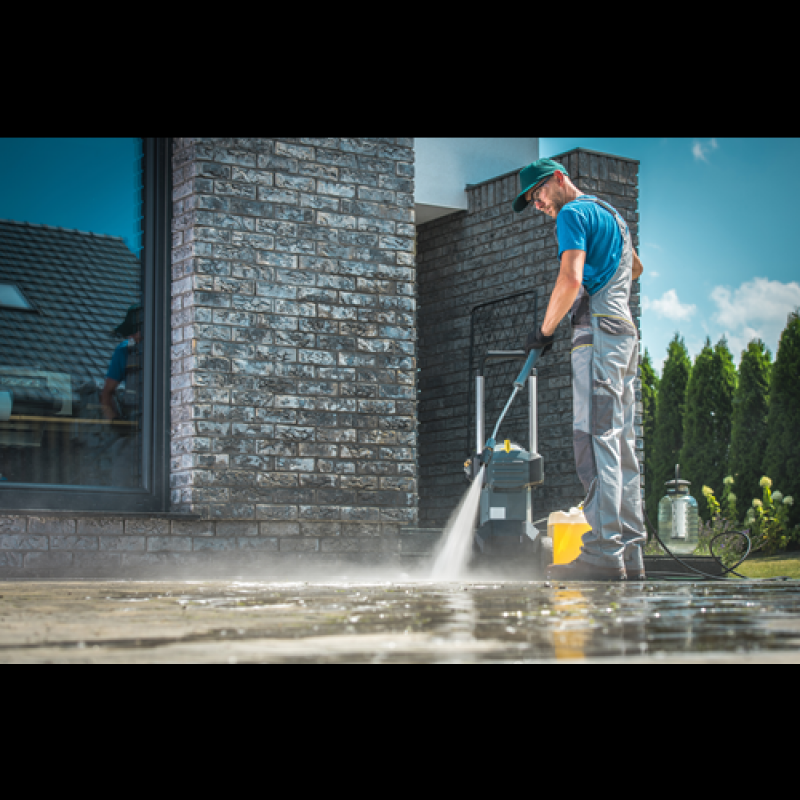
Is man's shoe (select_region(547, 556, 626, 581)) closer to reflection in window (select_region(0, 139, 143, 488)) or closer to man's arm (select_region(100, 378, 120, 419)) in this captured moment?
reflection in window (select_region(0, 139, 143, 488))

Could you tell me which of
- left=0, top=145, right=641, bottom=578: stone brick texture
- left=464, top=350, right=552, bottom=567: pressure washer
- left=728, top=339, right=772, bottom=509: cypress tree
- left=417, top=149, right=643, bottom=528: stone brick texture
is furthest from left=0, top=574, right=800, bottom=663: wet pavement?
left=728, top=339, right=772, bottom=509: cypress tree

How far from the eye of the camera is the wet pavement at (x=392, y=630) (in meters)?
1.17

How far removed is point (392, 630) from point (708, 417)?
13.1 m

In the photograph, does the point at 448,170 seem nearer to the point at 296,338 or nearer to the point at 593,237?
the point at 296,338

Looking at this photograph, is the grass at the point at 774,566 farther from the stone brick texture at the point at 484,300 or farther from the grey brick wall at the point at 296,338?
the grey brick wall at the point at 296,338

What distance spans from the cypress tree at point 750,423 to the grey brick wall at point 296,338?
8554 mm

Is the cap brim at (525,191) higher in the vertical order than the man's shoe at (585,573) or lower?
higher

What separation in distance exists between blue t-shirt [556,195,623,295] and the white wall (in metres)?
4.81

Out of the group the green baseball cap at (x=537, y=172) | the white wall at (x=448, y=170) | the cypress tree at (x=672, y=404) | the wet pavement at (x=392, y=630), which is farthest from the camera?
the cypress tree at (x=672, y=404)

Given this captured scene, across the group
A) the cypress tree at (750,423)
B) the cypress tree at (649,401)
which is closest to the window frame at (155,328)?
the cypress tree at (750,423)

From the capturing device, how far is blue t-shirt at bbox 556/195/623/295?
3.89 meters

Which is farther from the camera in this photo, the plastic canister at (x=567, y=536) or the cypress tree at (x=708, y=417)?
the cypress tree at (x=708, y=417)
